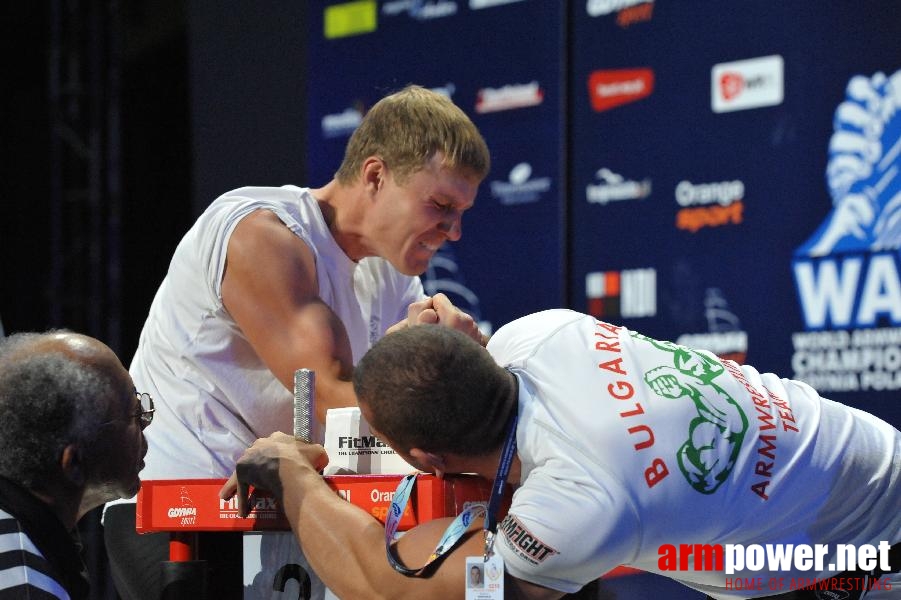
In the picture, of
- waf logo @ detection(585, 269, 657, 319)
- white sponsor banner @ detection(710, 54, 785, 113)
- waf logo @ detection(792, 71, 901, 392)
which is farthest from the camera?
waf logo @ detection(585, 269, 657, 319)

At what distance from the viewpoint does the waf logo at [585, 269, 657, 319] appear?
485 centimetres

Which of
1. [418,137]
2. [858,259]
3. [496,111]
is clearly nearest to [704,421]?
[418,137]

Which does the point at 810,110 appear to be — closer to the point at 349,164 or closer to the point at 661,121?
the point at 661,121

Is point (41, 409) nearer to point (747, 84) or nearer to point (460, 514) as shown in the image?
point (460, 514)

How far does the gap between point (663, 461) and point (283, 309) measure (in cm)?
87

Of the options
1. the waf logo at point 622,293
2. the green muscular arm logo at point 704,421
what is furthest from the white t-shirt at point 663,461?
the waf logo at point 622,293

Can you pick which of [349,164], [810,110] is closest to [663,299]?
[810,110]

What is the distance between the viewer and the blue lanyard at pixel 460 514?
1.86m

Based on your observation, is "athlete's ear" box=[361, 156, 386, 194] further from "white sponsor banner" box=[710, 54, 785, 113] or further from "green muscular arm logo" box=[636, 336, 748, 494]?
"white sponsor banner" box=[710, 54, 785, 113]

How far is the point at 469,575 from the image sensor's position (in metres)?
1.85

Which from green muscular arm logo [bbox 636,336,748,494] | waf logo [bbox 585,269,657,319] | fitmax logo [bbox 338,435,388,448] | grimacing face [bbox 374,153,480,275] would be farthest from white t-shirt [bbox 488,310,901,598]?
waf logo [bbox 585,269,657,319]

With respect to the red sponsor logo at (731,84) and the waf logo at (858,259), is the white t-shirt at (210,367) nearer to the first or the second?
the waf logo at (858,259)

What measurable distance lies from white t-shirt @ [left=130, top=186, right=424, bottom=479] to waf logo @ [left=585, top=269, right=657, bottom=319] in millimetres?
2466

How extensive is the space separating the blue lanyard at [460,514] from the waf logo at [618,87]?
326 cm
